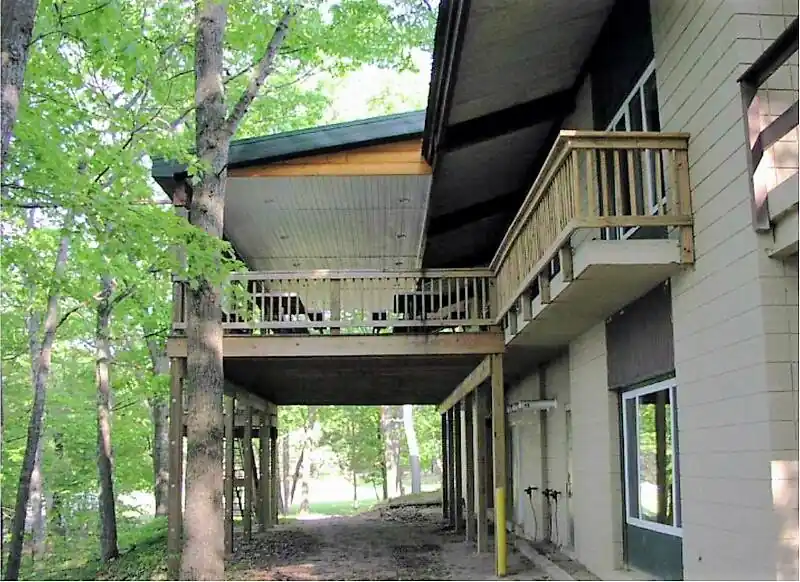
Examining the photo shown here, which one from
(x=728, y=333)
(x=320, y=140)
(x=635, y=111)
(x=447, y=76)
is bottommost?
(x=728, y=333)

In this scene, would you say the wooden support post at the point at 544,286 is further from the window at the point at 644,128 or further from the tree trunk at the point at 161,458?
the tree trunk at the point at 161,458

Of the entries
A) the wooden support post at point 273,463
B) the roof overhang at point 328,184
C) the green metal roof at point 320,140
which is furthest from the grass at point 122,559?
the green metal roof at point 320,140

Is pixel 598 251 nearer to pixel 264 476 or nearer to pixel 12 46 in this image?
pixel 12 46

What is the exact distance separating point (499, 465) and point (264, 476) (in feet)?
28.0

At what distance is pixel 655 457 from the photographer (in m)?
7.76

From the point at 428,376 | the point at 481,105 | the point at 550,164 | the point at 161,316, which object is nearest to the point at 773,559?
the point at 550,164

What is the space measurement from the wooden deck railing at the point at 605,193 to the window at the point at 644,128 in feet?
0.04

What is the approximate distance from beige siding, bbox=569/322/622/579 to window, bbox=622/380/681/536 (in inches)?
8.0

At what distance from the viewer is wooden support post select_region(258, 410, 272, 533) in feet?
57.8

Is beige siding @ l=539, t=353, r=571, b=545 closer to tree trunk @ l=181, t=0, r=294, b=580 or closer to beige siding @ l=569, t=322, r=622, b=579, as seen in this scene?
beige siding @ l=569, t=322, r=622, b=579

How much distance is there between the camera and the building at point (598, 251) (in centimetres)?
529

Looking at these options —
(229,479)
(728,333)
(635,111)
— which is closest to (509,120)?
(635,111)

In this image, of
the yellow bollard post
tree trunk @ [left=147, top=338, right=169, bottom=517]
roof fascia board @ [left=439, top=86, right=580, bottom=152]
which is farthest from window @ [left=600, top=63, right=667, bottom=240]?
tree trunk @ [left=147, top=338, right=169, bottom=517]

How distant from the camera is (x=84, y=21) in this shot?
688 cm
